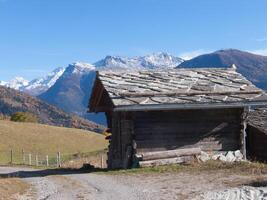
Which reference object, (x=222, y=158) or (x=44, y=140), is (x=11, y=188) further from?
(x=44, y=140)

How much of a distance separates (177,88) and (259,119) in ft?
35.3

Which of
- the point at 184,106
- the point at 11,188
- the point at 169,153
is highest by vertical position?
the point at 184,106

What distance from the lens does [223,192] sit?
49.1 feet

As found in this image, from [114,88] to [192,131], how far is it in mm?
4222

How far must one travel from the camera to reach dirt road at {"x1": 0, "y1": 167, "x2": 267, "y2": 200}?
15.1m

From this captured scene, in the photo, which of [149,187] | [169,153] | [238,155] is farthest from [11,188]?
[238,155]

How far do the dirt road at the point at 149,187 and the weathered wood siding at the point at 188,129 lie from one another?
3.75m

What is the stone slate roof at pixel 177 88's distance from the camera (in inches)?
917

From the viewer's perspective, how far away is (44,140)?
258 feet

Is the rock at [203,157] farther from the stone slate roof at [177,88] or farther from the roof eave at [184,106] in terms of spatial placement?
the stone slate roof at [177,88]

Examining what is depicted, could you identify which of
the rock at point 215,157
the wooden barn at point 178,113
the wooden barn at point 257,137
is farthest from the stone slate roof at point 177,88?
the wooden barn at point 257,137

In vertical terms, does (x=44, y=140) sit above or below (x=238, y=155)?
below

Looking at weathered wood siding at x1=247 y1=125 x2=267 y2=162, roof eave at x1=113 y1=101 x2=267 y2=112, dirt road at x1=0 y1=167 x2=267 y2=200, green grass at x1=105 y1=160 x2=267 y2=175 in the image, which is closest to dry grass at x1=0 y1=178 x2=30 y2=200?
dirt road at x1=0 y1=167 x2=267 y2=200

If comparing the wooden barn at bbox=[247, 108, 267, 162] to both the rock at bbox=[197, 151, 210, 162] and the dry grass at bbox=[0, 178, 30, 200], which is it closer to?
the rock at bbox=[197, 151, 210, 162]
